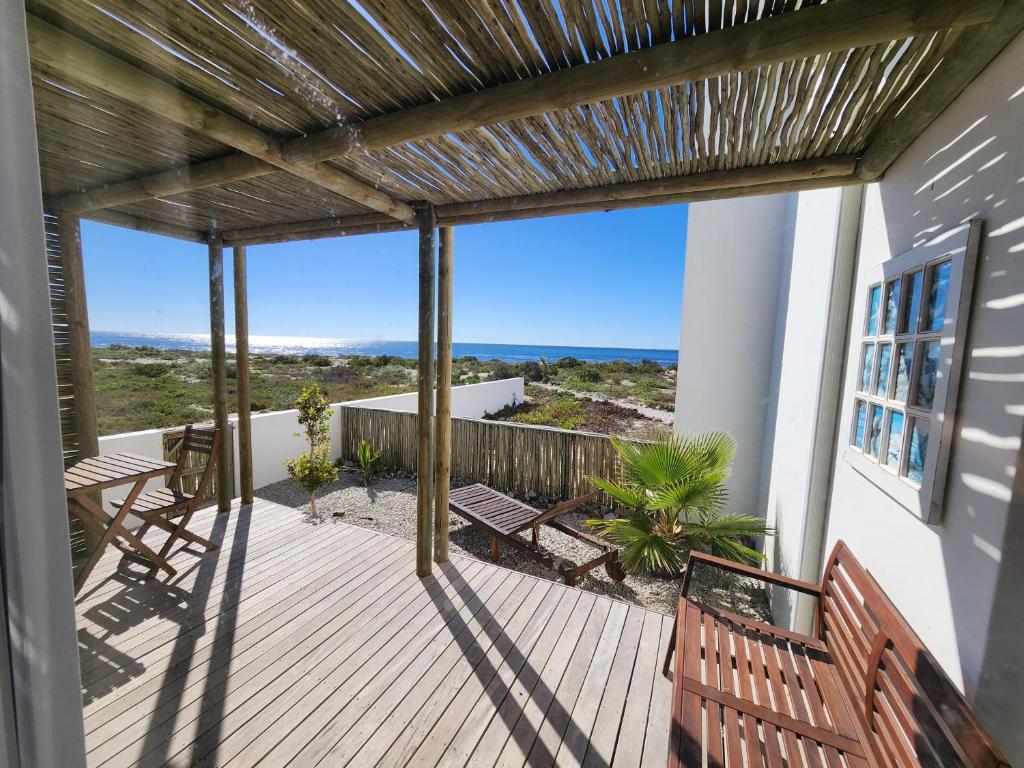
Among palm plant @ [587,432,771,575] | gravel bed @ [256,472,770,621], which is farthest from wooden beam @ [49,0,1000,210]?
gravel bed @ [256,472,770,621]

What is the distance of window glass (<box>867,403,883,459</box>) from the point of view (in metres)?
1.66

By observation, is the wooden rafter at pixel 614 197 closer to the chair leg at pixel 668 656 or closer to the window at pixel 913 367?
the window at pixel 913 367

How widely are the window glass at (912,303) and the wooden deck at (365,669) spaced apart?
1.86 m

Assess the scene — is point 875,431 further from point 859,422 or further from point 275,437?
point 275,437

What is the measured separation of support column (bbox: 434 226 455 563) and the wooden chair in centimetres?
141

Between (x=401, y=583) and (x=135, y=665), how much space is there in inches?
51.5

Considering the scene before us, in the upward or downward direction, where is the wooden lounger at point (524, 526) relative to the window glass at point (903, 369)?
downward

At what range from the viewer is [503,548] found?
406 centimetres

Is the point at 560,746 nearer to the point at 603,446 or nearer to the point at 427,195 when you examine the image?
the point at 427,195

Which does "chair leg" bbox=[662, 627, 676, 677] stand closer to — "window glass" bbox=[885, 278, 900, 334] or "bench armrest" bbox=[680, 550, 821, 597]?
"bench armrest" bbox=[680, 550, 821, 597]

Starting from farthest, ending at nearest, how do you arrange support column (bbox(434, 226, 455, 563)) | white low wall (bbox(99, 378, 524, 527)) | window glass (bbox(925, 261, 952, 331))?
support column (bbox(434, 226, 455, 563)), white low wall (bbox(99, 378, 524, 527)), window glass (bbox(925, 261, 952, 331))

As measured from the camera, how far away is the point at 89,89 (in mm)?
1189

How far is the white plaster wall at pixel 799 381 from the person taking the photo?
240 cm

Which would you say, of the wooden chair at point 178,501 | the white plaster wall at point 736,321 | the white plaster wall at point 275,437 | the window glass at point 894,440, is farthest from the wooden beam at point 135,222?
the white plaster wall at point 736,321
